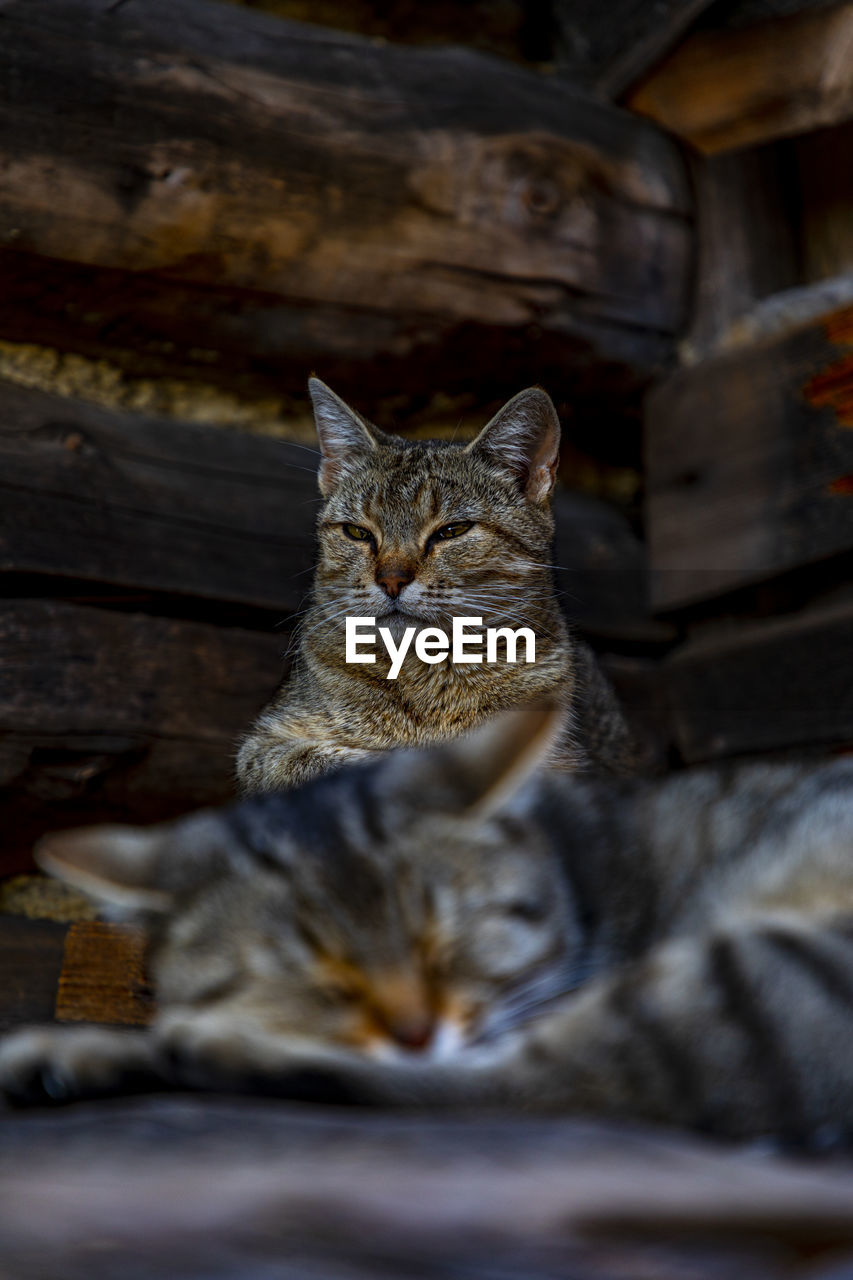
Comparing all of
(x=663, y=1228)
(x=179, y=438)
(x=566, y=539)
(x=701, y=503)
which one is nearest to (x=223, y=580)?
(x=179, y=438)

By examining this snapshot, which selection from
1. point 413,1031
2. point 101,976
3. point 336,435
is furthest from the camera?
point 336,435

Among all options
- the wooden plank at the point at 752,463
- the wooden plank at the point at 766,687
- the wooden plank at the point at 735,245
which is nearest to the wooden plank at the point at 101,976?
the wooden plank at the point at 766,687

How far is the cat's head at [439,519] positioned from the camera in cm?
313

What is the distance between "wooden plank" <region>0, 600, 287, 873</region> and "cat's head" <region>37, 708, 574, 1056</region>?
1.62 m

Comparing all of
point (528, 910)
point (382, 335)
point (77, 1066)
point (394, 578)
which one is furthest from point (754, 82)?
point (77, 1066)

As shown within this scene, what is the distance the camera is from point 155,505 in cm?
341

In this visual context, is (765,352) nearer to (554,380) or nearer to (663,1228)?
(554,380)

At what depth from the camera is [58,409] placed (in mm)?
3301

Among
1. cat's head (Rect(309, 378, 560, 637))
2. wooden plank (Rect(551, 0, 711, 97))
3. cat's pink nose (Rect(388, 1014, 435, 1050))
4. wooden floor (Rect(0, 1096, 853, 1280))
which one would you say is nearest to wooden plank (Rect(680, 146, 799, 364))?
wooden plank (Rect(551, 0, 711, 97))

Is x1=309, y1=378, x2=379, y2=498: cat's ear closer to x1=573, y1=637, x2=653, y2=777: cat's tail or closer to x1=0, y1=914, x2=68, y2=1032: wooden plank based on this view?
x1=573, y1=637, x2=653, y2=777: cat's tail

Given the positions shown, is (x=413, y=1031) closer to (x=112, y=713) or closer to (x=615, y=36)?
(x=112, y=713)

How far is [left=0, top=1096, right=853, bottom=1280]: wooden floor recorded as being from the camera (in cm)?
92

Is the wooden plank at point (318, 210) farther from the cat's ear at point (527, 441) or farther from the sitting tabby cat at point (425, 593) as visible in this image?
the cat's ear at point (527, 441)

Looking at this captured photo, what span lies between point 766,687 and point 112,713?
2052mm
